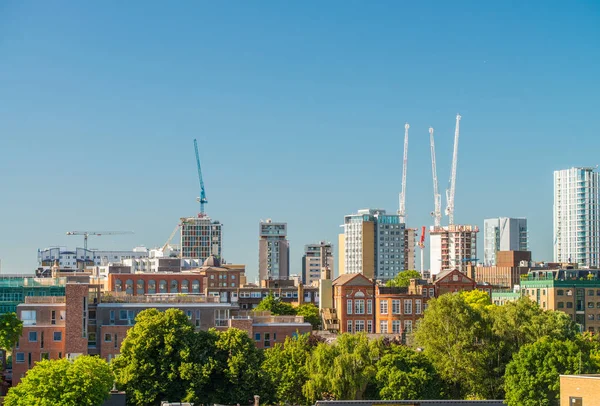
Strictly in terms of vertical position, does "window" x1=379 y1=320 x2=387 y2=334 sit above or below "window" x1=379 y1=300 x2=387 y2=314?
below

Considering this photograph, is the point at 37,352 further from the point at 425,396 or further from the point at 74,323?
the point at 425,396

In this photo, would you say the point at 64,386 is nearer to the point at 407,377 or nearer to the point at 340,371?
the point at 340,371

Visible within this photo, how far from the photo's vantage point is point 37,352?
4481 inches

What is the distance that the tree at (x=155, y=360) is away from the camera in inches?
3858

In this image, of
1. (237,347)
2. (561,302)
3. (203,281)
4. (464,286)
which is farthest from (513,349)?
(203,281)

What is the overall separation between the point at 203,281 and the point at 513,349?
296 feet

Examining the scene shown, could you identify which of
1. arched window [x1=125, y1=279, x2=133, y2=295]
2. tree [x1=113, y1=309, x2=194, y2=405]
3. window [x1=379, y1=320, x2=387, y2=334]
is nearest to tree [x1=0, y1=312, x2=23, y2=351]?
tree [x1=113, y1=309, x2=194, y2=405]

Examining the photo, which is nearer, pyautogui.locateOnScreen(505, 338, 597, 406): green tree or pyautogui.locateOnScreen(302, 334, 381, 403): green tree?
pyautogui.locateOnScreen(505, 338, 597, 406): green tree

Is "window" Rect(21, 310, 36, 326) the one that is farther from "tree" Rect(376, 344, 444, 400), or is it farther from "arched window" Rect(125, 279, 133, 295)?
"arched window" Rect(125, 279, 133, 295)

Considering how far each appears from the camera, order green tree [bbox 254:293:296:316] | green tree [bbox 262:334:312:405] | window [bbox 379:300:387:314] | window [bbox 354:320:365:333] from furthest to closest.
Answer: green tree [bbox 254:293:296:316], window [bbox 354:320:365:333], window [bbox 379:300:387:314], green tree [bbox 262:334:312:405]

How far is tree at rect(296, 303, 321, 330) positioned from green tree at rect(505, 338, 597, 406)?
7091 cm

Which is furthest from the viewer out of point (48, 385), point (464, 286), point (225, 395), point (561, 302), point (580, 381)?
point (464, 286)

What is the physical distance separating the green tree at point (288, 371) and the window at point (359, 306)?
59.8 m

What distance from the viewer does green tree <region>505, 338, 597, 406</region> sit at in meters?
99.2
